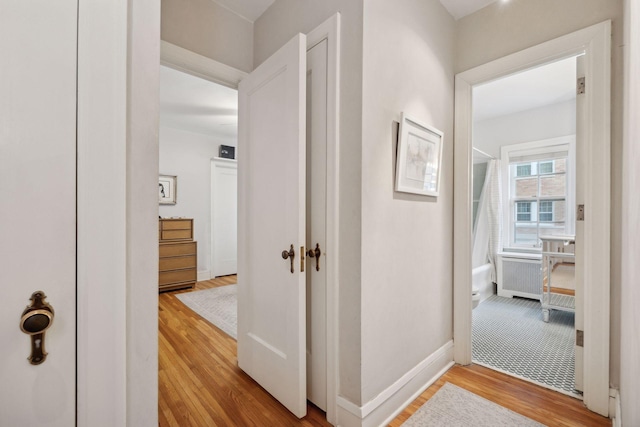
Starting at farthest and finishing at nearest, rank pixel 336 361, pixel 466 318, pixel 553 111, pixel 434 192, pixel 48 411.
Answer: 1. pixel 553 111
2. pixel 466 318
3. pixel 434 192
4. pixel 336 361
5. pixel 48 411

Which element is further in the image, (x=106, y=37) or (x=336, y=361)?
(x=336, y=361)

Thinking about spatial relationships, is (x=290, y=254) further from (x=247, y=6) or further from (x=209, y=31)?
(x=247, y=6)

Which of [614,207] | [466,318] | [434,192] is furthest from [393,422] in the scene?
[614,207]

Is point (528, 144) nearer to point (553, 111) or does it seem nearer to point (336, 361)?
point (553, 111)

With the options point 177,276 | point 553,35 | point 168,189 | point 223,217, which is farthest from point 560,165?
point 168,189

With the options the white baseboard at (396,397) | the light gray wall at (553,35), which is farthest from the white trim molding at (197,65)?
the white baseboard at (396,397)

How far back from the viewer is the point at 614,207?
1.62 meters

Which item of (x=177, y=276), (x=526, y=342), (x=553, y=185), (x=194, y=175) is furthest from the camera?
(x=194, y=175)

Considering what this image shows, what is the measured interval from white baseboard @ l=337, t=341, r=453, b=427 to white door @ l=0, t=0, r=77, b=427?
4.08 ft

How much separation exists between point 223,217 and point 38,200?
4.98m

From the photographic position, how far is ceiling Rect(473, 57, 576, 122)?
300cm

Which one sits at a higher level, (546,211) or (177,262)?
(546,211)

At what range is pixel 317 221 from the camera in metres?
1.64

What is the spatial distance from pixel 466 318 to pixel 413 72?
1861 millimetres
